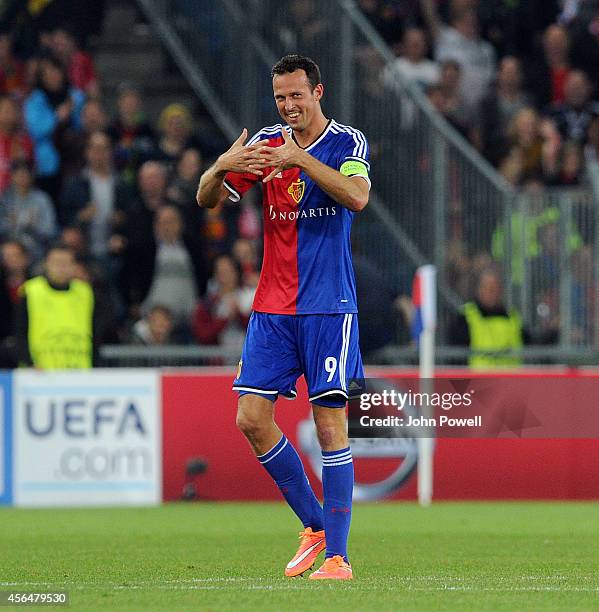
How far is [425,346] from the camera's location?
14609mm

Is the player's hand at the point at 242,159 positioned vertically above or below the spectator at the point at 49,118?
below

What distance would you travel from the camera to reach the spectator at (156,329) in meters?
15.4

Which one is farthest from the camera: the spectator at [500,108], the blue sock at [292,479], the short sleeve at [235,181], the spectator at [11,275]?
the spectator at [500,108]

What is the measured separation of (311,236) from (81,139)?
355 inches

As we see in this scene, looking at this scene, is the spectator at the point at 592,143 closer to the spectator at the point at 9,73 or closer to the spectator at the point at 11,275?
the spectator at the point at 9,73

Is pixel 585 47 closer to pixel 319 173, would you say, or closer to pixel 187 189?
pixel 187 189

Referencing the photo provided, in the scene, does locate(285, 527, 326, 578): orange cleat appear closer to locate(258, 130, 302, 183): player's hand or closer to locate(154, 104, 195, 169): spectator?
locate(258, 130, 302, 183): player's hand

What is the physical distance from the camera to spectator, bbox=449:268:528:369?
15.2 meters

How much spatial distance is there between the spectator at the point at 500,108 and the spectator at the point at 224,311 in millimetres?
3667

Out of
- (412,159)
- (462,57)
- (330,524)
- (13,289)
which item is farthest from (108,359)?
(330,524)

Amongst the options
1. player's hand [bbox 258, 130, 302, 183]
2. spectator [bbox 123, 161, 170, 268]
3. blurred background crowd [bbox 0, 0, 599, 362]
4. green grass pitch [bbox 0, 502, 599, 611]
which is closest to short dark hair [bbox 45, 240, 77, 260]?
blurred background crowd [bbox 0, 0, 599, 362]

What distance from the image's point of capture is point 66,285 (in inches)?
562

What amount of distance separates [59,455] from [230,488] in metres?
1.47

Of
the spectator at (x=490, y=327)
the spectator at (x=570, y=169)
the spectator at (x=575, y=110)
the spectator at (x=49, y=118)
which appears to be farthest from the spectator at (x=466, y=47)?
the spectator at (x=49, y=118)
